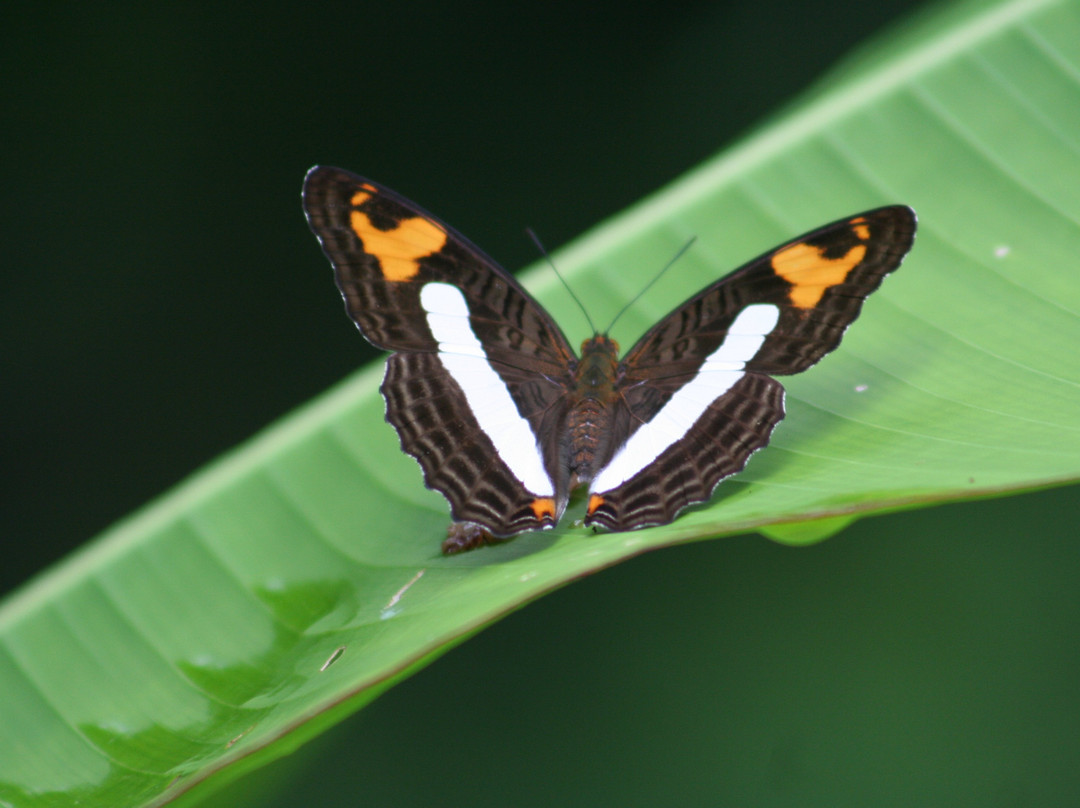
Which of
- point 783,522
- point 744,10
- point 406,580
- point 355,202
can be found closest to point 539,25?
point 744,10

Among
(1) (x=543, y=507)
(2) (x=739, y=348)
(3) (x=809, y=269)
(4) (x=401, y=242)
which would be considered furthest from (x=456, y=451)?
(3) (x=809, y=269)

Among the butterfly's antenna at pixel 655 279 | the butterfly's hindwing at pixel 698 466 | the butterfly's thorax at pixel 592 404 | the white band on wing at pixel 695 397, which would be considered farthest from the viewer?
the butterfly's antenna at pixel 655 279

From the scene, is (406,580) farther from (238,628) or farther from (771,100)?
(771,100)

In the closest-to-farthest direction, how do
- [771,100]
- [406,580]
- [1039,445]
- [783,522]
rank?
[783,522] < [1039,445] < [406,580] < [771,100]

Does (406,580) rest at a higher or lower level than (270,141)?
lower

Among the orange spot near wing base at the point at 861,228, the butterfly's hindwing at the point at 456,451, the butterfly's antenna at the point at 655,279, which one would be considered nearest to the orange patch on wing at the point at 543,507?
the butterfly's hindwing at the point at 456,451

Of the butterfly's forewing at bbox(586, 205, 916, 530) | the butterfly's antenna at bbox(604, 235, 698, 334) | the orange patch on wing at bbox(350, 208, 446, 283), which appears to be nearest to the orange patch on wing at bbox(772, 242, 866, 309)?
the butterfly's forewing at bbox(586, 205, 916, 530)

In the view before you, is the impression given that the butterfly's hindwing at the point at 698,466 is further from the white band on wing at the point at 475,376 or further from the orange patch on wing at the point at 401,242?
the orange patch on wing at the point at 401,242

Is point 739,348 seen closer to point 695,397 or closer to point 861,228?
point 695,397

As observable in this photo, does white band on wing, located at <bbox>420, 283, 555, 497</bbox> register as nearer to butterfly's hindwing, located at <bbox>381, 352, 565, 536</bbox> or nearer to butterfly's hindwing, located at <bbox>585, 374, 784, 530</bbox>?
butterfly's hindwing, located at <bbox>381, 352, 565, 536</bbox>
